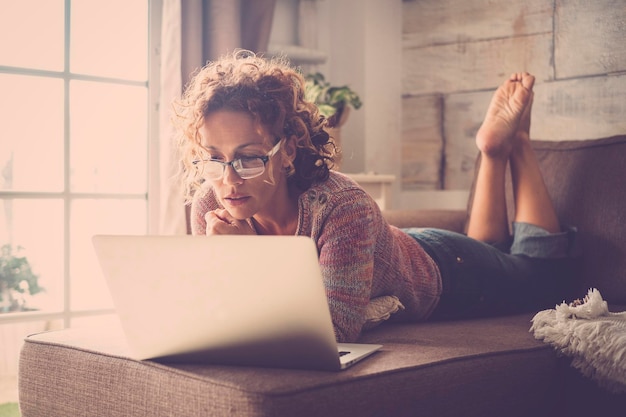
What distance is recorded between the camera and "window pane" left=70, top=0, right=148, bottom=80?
9.66 feet

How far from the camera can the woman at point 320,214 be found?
1574 mm

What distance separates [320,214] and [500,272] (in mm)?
762

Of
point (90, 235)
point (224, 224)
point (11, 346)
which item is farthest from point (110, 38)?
point (224, 224)

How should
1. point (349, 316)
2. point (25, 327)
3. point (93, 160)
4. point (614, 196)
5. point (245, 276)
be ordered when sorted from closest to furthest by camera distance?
point (245, 276) < point (349, 316) < point (614, 196) < point (25, 327) < point (93, 160)

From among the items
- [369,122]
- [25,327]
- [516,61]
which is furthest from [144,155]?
[516,61]

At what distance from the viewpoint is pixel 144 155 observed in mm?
3158

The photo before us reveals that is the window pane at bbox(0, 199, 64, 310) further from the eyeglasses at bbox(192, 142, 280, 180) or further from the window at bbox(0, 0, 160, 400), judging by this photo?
the eyeglasses at bbox(192, 142, 280, 180)

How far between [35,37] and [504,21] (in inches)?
73.9

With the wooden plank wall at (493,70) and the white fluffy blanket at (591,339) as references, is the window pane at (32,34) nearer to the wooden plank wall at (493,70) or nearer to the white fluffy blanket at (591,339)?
the wooden plank wall at (493,70)

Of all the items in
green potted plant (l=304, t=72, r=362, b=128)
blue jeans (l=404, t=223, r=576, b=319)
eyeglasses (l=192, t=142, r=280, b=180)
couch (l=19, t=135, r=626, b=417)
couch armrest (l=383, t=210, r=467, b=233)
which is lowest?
couch (l=19, t=135, r=626, b=417)

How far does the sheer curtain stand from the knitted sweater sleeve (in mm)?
1354

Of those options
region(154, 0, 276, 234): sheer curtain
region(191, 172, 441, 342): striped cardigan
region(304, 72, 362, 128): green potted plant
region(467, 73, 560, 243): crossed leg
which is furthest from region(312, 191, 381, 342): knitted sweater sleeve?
region(304, 72, 362, 128): green potted plant

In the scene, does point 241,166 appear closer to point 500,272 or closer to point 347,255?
point 347,255

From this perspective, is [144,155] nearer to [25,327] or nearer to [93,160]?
[93,160]
